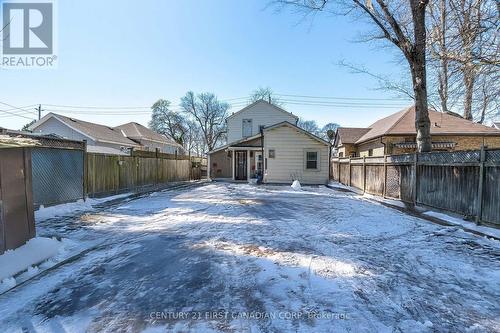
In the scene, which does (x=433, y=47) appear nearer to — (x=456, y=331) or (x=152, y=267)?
(x=456, y=331)

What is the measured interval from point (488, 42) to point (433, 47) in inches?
74.6

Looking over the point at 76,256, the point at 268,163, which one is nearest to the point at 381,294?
the point at 76,256

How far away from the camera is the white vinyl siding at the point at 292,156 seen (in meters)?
19.6

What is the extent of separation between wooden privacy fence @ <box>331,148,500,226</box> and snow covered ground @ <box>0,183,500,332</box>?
3.14ft

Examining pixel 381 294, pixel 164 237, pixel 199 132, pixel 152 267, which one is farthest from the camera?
pixel 199 132

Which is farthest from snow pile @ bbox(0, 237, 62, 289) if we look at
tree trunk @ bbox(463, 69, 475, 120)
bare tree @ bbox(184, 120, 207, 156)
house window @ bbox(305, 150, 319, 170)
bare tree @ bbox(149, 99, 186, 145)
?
bare tree @ bbox(184, 120, 207, 156)

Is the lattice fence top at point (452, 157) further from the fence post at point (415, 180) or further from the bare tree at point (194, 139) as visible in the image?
the bare tree at point (194, 139)

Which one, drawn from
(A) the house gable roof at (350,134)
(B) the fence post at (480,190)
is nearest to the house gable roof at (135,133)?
(A) the house gable roof at (350,134)

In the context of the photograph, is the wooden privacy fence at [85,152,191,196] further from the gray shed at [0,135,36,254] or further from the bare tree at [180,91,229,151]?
the bare tree at [180,91,229,151]

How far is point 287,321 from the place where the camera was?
2836mm

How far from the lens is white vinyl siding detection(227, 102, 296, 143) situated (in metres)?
27.4

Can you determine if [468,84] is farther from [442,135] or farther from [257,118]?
[257,118]

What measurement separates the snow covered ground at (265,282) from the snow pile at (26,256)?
1.15ft

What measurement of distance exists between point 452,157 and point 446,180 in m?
0.65
